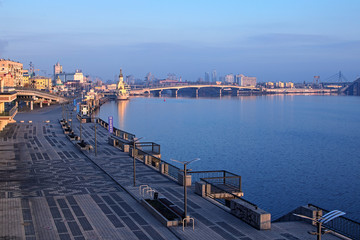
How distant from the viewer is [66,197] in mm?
23312

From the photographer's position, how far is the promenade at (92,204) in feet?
57.8

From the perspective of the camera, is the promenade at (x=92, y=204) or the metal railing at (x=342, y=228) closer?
the promenade at (x=92, y=204)

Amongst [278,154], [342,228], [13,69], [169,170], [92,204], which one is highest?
[13,69]

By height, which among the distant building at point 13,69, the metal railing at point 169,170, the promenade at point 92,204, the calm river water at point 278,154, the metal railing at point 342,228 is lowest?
the calm river water at point 278,154

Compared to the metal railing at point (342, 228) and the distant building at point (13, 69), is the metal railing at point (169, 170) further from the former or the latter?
the distant building at point (13, 69)

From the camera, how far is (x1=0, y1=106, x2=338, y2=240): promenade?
57.8 ft

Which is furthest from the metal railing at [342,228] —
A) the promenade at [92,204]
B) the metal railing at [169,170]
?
the metal railing at [169,170]

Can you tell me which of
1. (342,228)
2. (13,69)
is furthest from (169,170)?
(13,69)

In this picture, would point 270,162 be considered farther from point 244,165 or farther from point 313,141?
point 313,141

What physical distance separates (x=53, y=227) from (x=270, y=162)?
33530 mm

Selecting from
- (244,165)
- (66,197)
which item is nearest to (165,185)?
(66,197)

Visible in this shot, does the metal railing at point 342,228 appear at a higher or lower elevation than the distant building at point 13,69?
lower

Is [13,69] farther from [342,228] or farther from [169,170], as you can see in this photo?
[342,228]

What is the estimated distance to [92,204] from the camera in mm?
21953
